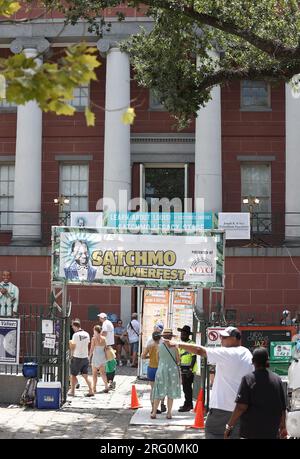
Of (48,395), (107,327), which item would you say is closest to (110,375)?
(107,327)

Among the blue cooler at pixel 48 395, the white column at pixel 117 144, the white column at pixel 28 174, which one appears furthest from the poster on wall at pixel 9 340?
the white column at pixel 28 174

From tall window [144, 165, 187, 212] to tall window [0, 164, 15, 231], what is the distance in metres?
4.58

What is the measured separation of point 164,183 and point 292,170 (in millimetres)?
4807

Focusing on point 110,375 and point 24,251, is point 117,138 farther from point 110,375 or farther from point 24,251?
point 110,375

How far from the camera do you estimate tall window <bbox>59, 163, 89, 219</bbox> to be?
96.6ft

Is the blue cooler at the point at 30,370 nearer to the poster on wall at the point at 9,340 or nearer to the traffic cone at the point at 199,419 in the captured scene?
the poster on wall at the point at 9,340

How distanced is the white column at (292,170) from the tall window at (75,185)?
6.94 m

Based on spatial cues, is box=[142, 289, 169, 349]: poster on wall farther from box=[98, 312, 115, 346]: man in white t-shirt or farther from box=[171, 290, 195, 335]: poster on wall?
box=[98, 312, 115, 346]: man in white t-shirt

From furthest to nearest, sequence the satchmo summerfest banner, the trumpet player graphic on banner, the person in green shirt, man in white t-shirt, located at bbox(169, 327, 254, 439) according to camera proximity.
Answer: the trumpet player graphic on banner
the person in green shirt
the satchmo summerfest banner
man in white t-shirt, located at bbox(169, 327, 254, 439)

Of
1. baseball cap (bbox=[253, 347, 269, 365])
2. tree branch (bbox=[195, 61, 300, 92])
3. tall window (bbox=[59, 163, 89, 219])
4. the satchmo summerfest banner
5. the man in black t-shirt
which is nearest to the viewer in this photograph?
the man in black t-shirt

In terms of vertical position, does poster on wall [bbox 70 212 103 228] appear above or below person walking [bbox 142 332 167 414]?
above

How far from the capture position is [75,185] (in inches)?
1163

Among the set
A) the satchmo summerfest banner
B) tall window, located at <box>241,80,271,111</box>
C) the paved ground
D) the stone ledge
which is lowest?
the paved ground

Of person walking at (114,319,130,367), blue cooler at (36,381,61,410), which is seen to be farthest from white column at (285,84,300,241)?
blue cooler at (36,381,61,410)
